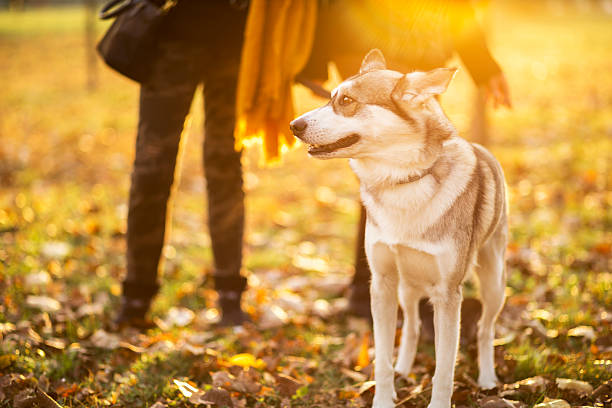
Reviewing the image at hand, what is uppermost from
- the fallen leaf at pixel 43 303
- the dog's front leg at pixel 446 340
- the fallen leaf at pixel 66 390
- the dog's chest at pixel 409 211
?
the dog's chest at pixel 409 211

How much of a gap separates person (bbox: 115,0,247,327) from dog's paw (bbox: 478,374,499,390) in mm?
1504

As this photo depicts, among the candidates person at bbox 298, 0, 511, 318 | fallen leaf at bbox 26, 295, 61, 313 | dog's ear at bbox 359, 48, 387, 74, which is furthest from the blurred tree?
dog's ear at bbox 359, 48, 387, 74

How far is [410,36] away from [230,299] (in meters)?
1.89

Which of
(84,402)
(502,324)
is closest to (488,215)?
(502,324)

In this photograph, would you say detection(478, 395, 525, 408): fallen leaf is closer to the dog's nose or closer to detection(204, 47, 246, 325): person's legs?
the dog's nose

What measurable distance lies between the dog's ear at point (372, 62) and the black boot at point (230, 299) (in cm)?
166

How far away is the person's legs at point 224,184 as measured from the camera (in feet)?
10.6

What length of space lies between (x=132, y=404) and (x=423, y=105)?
6.11ft

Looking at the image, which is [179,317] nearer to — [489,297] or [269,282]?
[269,282]

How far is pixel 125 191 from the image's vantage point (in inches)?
251

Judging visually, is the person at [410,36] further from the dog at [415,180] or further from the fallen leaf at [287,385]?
the fallen leaf at [287,385]

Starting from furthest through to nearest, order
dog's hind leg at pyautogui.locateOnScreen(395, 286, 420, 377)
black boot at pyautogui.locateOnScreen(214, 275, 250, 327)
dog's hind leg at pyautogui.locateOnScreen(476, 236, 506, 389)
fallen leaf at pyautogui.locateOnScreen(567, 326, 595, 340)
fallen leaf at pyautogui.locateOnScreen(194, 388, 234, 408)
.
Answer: black boot at pyautogui.locateOnScreen(214, 275, 250, 327) → fallen leaf at pyautogui.locateOnScreen(567, 326, 595, 340) → dog's hind leg at pyautogui.locateOnScreen(395, 286, 420, 377) → dog's hind leg at pyautogui.locateOnScreen(476, 236, 506, 389) → fallen leaf at pyautogui.locateOnScreen(194, 388, 234, 408)

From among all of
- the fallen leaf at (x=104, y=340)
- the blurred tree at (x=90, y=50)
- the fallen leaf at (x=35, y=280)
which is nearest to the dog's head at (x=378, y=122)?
the fallen leaf at (x=104, y=340)

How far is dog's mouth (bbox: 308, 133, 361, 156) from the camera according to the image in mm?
2232
